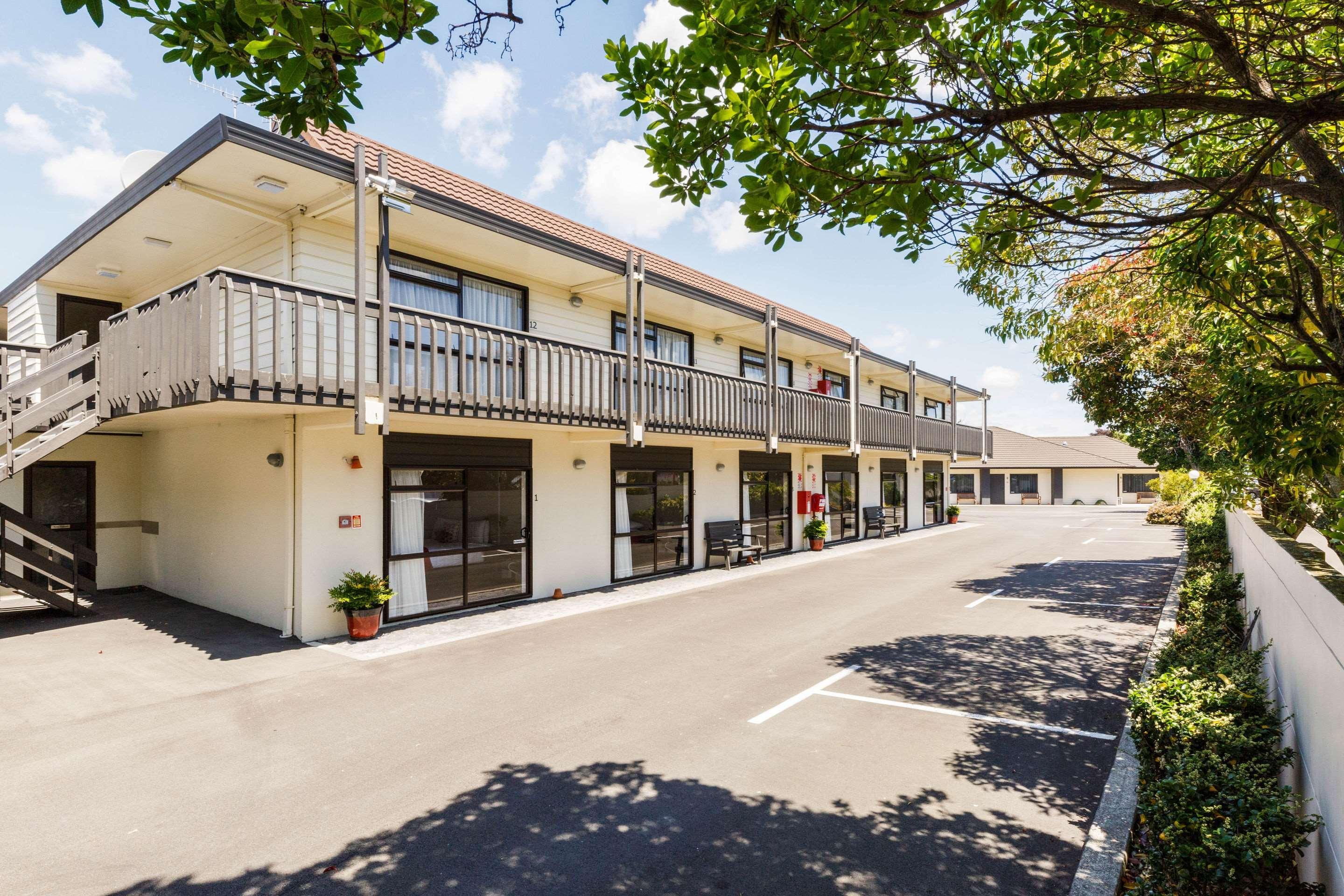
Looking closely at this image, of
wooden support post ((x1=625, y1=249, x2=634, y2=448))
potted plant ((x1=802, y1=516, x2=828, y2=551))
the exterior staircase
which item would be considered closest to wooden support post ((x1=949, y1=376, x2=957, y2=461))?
potted plant ((x1=802, y1=516, x2=828, y2=551))

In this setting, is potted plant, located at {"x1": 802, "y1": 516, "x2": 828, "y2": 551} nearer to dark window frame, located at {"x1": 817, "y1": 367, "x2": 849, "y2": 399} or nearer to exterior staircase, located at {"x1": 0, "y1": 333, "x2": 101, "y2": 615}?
dark window frame, located at {"x1": 817, "y1": 367, "x2": 849, "y2": 399}

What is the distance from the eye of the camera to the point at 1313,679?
3586 mm

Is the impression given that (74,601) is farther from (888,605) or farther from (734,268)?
(888,605)

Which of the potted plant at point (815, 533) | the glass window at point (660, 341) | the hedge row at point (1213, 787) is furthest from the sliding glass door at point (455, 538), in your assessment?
the potted plant at point (815, 533)

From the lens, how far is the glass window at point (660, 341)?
1458cm

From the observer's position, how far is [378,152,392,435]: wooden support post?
865cm

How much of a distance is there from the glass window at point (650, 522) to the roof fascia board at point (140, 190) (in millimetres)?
8828

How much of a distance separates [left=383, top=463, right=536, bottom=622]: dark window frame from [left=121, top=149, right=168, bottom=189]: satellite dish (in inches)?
260

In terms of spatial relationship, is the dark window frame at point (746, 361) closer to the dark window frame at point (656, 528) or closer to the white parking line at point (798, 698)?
the dark window frame at point (656, 528)

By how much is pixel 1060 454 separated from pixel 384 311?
5325cm

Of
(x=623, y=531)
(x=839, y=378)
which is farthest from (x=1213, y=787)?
(x=839, y=378)

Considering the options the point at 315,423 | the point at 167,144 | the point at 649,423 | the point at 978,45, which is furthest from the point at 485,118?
the point at 649,423

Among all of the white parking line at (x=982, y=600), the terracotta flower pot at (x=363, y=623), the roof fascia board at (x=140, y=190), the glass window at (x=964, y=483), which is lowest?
the white parking line at (x=982, y=600)

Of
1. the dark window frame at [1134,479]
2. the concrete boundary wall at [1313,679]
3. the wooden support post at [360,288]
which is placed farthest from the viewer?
the dark window frame at [1134,479]
